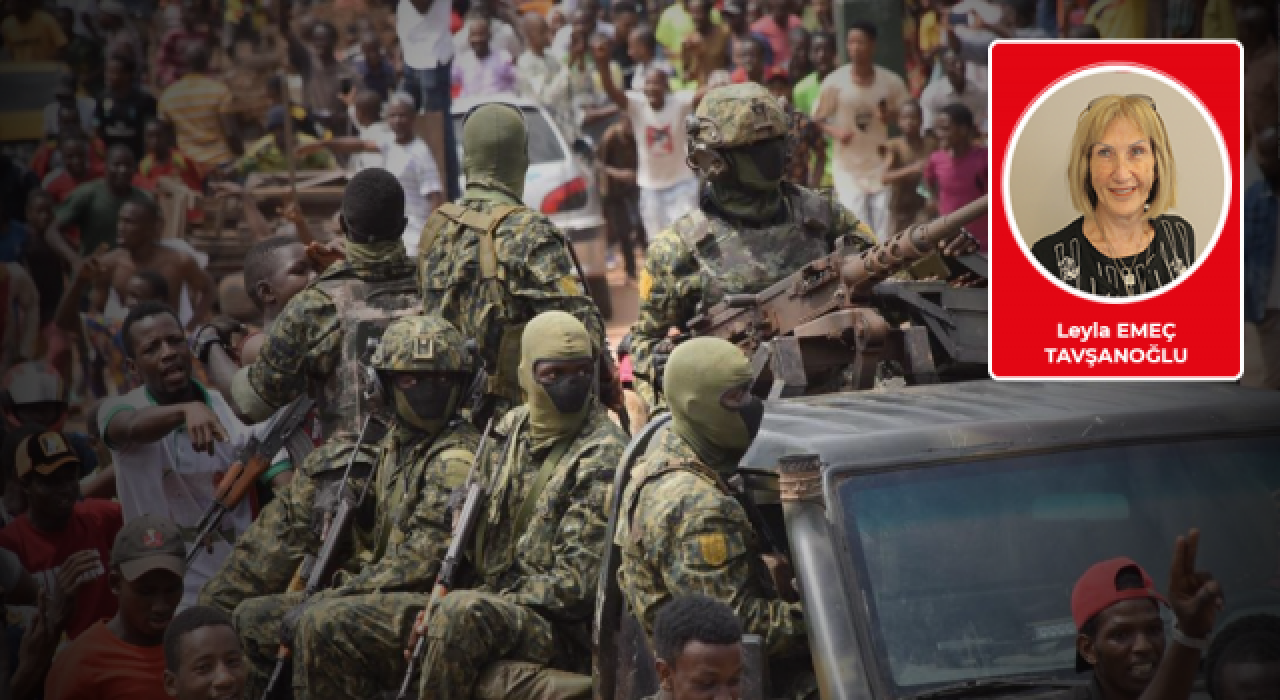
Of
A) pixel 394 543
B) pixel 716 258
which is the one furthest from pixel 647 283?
pixel 394 543

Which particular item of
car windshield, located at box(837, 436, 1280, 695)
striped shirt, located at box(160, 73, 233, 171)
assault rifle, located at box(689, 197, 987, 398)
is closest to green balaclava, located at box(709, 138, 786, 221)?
assault rifle, located at box(689, 197, 987, 398)

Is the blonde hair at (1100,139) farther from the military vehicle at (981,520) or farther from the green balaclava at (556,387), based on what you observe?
the military vehicle at (981,520)

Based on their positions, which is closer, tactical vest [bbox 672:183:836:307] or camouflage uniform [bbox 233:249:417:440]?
tactical vest [bbox 672:183:836:307]

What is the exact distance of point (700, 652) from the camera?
459 centimetres

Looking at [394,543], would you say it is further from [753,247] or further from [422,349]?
[753,247]

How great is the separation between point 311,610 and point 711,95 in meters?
2.86

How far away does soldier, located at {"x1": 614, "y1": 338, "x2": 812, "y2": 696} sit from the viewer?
4.96 m

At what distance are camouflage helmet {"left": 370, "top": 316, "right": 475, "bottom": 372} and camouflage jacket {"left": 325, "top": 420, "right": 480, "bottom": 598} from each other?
249mm

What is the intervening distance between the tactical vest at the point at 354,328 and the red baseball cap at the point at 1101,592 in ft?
13.0

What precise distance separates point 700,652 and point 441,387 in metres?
2.66

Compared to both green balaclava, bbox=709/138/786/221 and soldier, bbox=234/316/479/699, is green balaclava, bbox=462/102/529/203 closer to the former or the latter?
green balaclava, bbox=709/138/786/221

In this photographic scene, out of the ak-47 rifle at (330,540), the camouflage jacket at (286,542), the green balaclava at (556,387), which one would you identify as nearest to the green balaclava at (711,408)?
the green balaclava at (556,387)

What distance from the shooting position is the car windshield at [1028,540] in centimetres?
456

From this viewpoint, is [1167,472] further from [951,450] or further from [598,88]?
[598,88]
